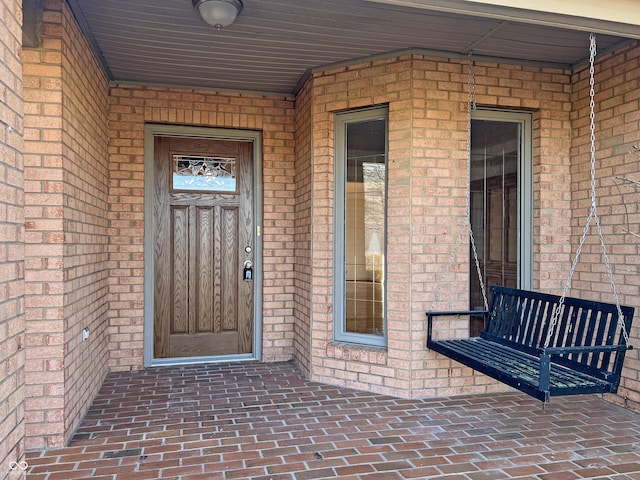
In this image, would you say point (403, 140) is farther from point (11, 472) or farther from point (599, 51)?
point (11, 472)

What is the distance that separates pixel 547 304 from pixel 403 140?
5.41 ft

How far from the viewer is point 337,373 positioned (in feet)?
13.8

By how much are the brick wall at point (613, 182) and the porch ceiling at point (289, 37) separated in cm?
27

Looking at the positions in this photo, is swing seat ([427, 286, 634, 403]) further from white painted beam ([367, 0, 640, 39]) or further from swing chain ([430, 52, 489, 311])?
white painted beam ([367, 0, 640, 39])

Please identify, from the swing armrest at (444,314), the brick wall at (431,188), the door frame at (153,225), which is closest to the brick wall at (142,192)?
the door frame at (153,225)

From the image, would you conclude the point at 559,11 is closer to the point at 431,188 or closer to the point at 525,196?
the point at 431,188

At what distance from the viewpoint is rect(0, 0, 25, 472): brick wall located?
1.76 meters

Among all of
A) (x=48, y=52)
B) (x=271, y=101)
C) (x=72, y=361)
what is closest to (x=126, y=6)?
(x=48, y=52)

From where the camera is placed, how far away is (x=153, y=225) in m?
4.79

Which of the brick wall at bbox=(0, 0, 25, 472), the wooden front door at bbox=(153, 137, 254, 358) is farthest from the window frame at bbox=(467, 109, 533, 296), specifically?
the brick wall at bbox=(0, 0, 25, 472)

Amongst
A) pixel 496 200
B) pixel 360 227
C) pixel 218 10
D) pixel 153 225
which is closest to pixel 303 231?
pixel 360 227

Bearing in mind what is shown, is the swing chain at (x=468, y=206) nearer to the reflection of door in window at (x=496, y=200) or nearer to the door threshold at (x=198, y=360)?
the reflection of door in window at (x=496, y=200)

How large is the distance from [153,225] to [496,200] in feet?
10.6

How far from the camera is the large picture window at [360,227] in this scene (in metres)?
4.20
